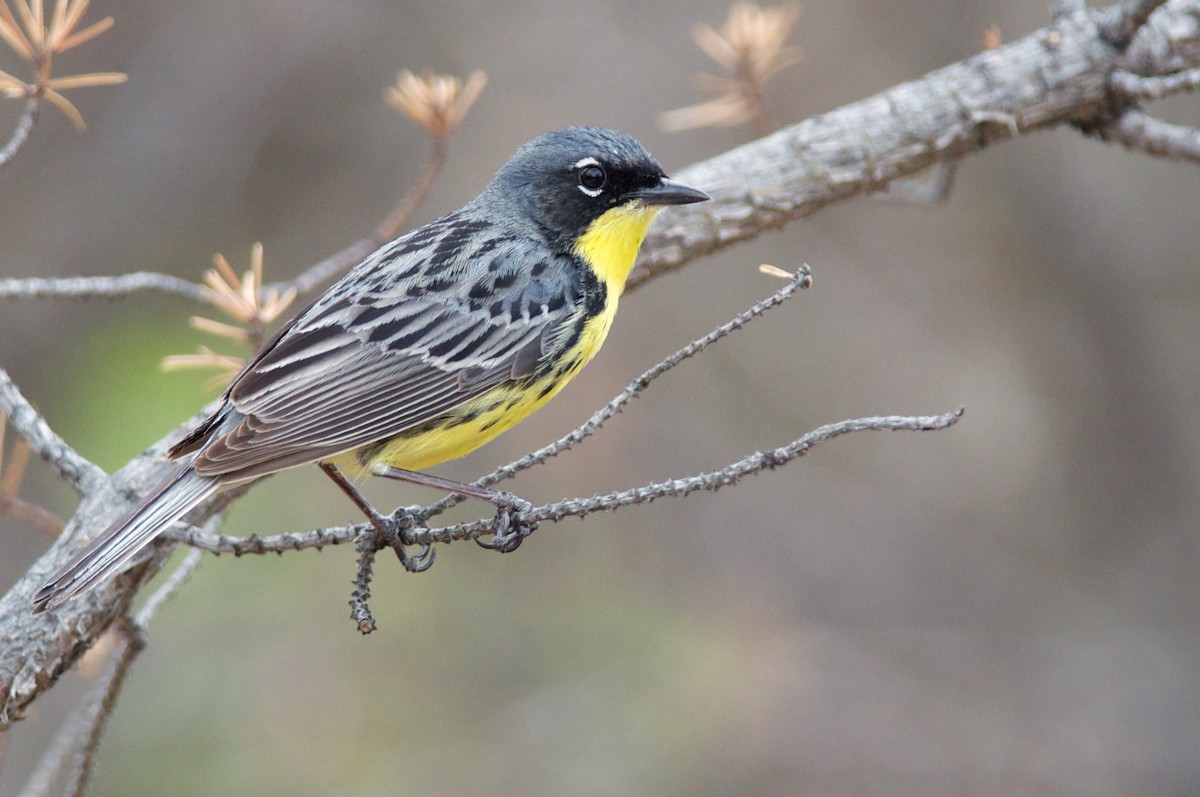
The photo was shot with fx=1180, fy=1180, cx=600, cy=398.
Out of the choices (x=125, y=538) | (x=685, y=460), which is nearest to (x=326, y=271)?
(x=125, y=538)

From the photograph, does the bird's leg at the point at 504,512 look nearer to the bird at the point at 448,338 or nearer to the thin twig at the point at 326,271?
the bird at the point at 448,338

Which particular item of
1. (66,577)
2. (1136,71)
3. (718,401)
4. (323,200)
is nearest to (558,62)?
(323,200)

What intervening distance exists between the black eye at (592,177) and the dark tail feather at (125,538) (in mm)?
1843

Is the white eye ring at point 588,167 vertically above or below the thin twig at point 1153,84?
above

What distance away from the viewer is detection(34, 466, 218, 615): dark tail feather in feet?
10.7

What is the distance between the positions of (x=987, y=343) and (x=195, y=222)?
5453 millimetres

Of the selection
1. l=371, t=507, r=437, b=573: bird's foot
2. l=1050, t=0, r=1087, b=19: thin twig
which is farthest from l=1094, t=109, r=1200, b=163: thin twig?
l=371, t=507, r=437, b=573: bird's foot

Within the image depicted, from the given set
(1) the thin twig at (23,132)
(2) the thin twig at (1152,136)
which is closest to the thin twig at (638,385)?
(1) the thin twig at (23,132)

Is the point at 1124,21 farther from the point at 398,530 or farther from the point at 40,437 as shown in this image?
the point at 40,437

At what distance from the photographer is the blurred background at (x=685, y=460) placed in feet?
21.7

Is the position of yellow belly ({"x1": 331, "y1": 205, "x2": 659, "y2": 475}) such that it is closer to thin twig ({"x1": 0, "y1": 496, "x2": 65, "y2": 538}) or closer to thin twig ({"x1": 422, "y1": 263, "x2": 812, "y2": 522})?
thin twig ({"x1": 422, "y1": 263, "x2": 812, "y2": 522})

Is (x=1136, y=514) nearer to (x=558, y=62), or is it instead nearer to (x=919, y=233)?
(x=919, y=233)

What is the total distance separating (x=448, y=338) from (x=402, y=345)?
0.17 m

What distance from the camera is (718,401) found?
8.20 metres
